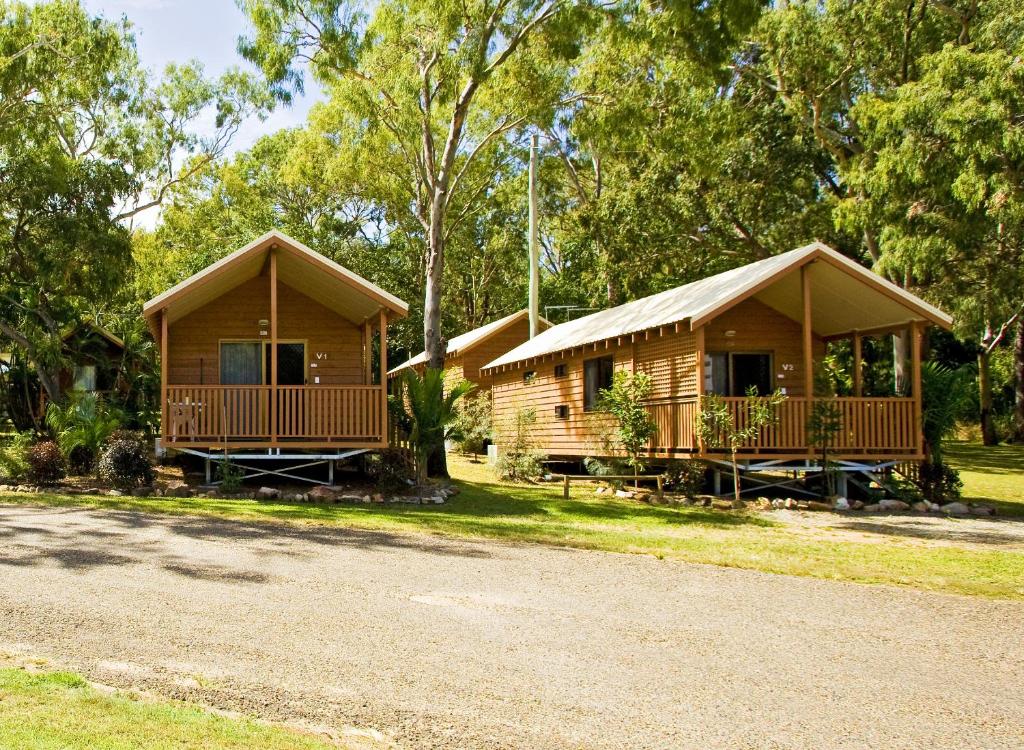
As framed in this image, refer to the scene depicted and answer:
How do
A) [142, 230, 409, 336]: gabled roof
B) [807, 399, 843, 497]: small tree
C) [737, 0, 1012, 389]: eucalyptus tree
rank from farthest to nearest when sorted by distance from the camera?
[737, 0, 1012, 389]: eucalyptus tree < [807, 399, 843, 497]: small tree < [142, 230, 409, 336]: gabled roof

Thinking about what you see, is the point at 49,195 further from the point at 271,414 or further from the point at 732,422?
the point at 732,422

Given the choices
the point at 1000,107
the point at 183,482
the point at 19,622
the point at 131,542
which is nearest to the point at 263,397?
the point at 183,482

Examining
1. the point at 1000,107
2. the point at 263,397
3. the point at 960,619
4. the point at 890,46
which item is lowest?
the point at 960,619

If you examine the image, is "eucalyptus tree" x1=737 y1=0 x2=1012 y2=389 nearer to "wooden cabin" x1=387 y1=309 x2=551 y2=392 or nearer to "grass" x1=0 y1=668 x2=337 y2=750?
"wooden cabin" x1=387 y1=309 x2=551 y2=392

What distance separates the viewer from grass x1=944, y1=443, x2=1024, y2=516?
18.0 metres

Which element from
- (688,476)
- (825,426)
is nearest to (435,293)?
(688,476)

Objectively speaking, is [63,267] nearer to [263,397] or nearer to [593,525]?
[263,397]

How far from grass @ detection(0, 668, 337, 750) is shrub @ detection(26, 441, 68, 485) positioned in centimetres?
1150

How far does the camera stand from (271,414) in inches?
645

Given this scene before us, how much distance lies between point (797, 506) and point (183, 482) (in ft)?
35.4

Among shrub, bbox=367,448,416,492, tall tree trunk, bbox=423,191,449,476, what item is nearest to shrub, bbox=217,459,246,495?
shrub, bbox=367,448,416,492

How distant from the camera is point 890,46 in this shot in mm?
25047

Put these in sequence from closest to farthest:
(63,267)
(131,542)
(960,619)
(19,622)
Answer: (19,622) → (960,619) → (131,542) → (63,267)

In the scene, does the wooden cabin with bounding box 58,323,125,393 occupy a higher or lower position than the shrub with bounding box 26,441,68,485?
higher
